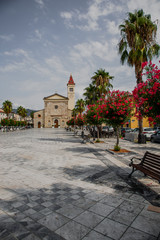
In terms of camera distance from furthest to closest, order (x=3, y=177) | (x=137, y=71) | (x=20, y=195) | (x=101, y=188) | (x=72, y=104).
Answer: (x=72, y=104), (x=137, y=71), (x=3, y=177), (x=101, y=188), (x=20, y=195)

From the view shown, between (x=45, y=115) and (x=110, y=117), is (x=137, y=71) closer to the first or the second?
(x=110, y=117)

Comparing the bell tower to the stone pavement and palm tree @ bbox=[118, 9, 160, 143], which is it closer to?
palm tree @ bbox=[118, 9, 160, 143]

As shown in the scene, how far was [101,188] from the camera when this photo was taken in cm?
474

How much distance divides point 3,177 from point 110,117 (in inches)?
288

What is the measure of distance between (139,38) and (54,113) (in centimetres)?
6415

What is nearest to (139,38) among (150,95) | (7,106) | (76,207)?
(150,95)

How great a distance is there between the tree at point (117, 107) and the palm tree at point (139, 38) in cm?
472

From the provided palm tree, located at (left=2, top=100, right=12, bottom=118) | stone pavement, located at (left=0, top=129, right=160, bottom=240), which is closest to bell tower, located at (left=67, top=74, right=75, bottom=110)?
palm tree, located at (left=2, top=100, right=12, bottom=118)

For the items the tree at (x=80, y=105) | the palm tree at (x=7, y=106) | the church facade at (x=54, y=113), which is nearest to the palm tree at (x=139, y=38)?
the tree at (x=80, y=105)

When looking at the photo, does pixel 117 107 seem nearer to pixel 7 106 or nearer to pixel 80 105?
pixel 80 105

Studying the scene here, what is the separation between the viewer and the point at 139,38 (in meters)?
13.2

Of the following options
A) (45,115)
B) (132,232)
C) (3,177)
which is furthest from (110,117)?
(45,115)

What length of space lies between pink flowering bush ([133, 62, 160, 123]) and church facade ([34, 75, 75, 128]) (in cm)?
6985

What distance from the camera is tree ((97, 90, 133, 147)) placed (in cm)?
1027
